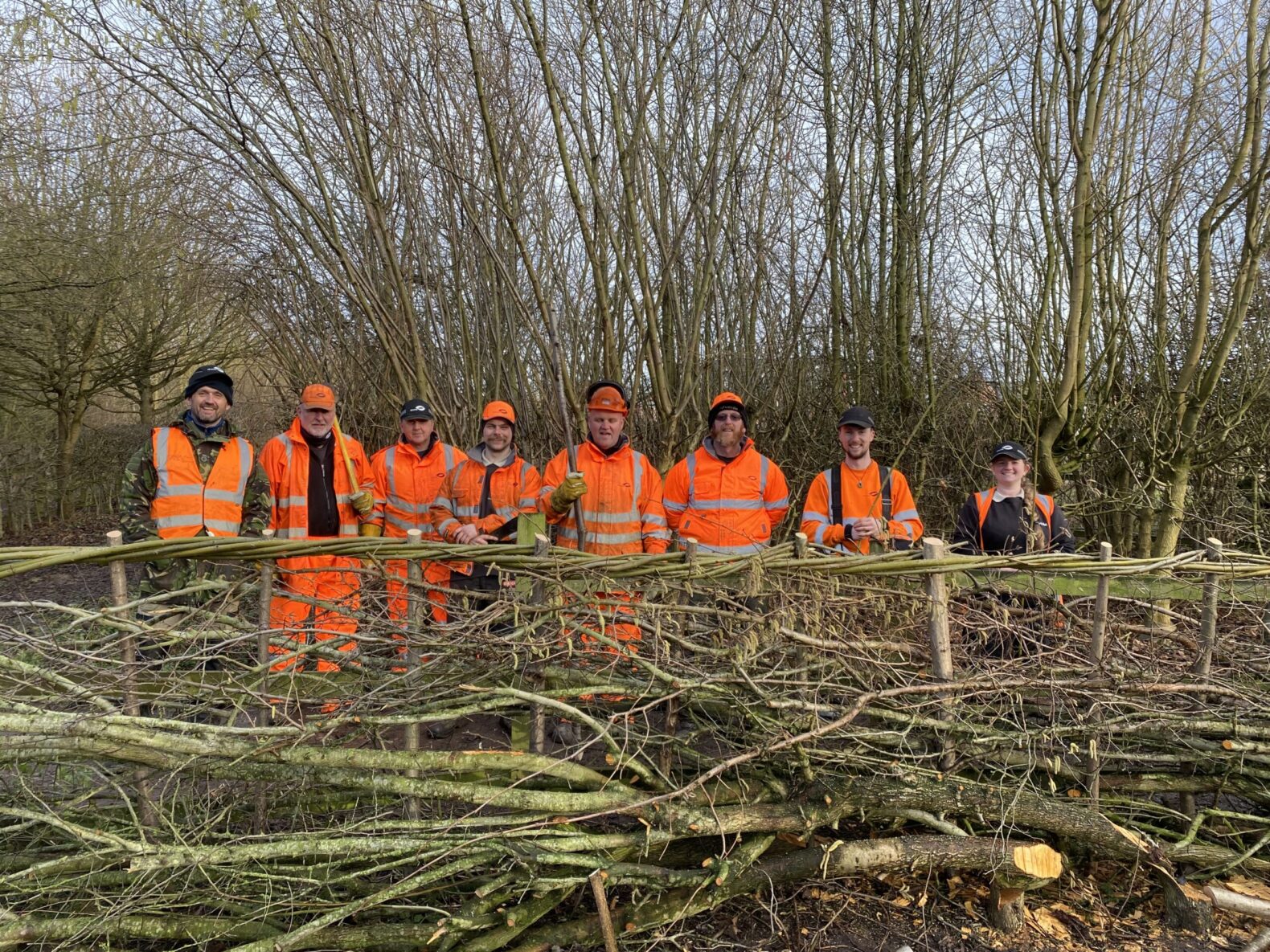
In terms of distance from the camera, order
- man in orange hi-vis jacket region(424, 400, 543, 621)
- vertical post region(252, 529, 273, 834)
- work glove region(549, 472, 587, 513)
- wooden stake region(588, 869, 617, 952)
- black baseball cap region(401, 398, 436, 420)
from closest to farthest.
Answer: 1. wooden stake region(588, 869, 617, 952)
2. vertical post region(252, 529, 273, 834)
3. work glove region(549, 472, 587, 513)
4. man in orange hi-vis jacket region(424, 400, 543, 621)
5. black baseball cap region(401, 398, 436, 420)

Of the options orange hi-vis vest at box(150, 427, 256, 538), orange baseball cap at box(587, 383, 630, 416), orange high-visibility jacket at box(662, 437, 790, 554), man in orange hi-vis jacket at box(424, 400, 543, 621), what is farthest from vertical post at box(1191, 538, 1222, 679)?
orange hi-vis vest at box(150, 427, 256, 538)

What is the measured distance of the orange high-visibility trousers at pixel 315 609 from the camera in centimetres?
277

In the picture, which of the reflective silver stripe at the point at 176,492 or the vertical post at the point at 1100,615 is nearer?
the vertical post at the point at 1100,615

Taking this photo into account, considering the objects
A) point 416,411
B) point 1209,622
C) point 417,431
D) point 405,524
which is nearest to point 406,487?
point 405,524

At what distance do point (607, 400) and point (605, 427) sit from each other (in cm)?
15

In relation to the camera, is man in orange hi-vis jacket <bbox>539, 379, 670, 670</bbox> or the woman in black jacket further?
man in orange hi-vis jacket <bbox>539, 379, 670, 670</bbox>

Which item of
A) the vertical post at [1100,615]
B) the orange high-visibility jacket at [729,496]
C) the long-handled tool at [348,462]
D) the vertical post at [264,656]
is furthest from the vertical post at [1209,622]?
the long-handled tool at [348,462]

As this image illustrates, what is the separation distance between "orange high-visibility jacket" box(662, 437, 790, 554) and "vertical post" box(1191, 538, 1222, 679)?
6.49 ft

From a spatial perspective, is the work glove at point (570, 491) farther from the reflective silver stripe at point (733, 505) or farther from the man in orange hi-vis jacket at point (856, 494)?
the man in orange hi-vis jacket at point (856, 494)

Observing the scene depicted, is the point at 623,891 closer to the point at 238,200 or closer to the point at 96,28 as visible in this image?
the point at 96,28

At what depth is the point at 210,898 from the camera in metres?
2.53

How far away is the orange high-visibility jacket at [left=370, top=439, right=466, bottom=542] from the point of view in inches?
194

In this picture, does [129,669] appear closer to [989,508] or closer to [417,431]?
[417,431]

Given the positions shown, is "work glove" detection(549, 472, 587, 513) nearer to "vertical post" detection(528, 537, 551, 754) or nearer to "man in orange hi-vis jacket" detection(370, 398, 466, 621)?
"vertical post" detection(528, 537, 551, 754)
